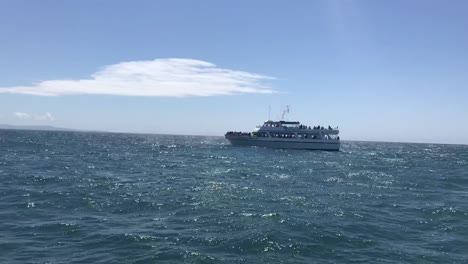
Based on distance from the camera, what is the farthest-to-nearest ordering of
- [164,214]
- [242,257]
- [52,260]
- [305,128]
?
1. [305,128]
2. [164,214]
3. [242,257]
4. [52,260]

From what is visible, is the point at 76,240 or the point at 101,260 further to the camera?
the point at 76,240

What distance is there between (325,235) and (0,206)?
21337mm

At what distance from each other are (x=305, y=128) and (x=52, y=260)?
110065 millimetres

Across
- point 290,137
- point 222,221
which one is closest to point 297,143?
point 290,137

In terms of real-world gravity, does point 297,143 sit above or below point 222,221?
above

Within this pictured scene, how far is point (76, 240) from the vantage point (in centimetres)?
1970

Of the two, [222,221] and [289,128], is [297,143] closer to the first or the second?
[289,128]

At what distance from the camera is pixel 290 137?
120625 millimetres

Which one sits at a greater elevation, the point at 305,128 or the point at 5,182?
the point at 305,128

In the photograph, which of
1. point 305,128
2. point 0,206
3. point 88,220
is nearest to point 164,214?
point 88,220

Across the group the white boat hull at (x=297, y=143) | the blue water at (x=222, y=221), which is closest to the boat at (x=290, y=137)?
the white boat hull at (x=297, y=143)

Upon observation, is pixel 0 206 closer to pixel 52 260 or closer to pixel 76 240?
pixel 76 240

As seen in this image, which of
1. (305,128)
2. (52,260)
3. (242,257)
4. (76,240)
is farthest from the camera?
(305,128)

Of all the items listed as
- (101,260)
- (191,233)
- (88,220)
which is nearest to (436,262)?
(191,233)
